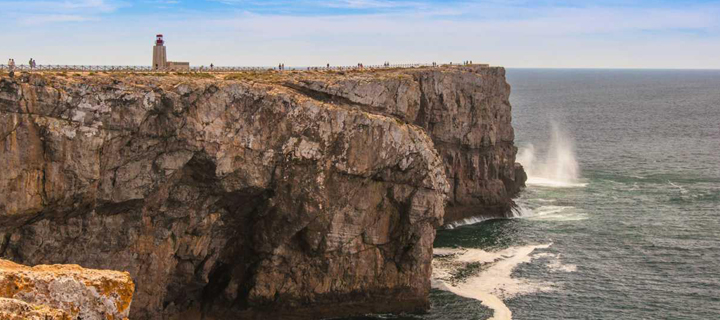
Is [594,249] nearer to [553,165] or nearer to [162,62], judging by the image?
[162,62]


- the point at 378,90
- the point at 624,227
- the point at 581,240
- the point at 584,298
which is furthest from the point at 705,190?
the point at 378,90

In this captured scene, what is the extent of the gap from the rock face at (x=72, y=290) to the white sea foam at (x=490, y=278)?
171ft

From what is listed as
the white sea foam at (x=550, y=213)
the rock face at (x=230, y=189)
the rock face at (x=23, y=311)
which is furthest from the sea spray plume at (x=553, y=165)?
the rock face at (x=23, y=311)

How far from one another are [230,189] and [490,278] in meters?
→ 28.5

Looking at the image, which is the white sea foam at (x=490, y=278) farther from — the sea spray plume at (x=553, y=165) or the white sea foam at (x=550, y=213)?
the sea spray plume at (x=553, y=165)

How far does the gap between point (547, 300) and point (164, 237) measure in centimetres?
3262

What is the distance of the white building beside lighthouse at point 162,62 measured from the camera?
71.7 m

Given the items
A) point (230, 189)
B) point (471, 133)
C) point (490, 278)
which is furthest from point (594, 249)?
point (230, 189)

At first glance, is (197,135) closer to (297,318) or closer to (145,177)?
(145,177)

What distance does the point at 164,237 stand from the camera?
6281cm

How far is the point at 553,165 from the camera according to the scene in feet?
474

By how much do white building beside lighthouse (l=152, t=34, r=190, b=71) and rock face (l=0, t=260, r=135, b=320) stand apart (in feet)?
169

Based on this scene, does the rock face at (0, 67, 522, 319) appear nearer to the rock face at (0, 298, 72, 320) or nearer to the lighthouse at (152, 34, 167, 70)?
the lighthouse at (152, 34, 167, 70)

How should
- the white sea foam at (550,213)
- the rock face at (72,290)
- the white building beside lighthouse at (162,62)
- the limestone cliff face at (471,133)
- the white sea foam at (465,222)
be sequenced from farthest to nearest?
the white sea foam at (550,213)
the white sea foam at (465,222)
the limestone cliff face at (471,133)
the white building beside lighthouse at (162,62)
the rock face at (72,290)
